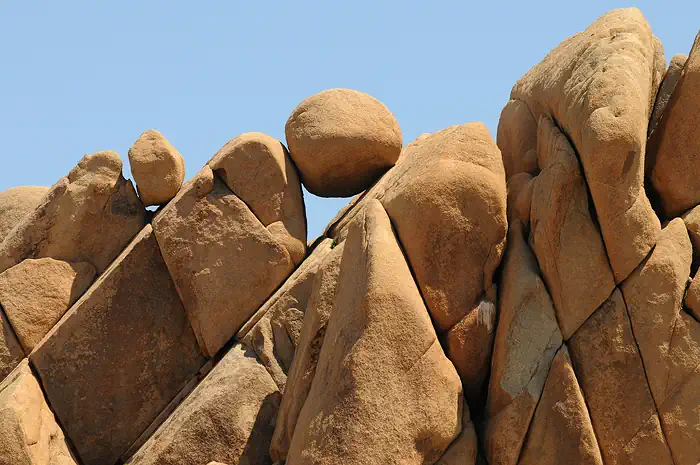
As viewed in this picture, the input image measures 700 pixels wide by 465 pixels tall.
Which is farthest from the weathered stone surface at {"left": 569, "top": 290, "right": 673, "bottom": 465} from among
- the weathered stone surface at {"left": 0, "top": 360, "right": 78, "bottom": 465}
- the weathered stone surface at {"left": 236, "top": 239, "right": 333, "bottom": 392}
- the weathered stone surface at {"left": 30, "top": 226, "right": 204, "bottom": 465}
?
the weathered stone surface at {"left": 0, "top": 360, "right": 78, "bottom": 465}

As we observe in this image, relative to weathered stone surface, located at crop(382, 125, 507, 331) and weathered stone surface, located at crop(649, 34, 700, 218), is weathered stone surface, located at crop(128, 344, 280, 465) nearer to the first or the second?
weathered stone surface, located at crop(382, 125, 507, 331)

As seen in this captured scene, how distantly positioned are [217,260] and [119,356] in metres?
1.85

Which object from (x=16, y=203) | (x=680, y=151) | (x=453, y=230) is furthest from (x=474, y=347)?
(x=16, y=203)

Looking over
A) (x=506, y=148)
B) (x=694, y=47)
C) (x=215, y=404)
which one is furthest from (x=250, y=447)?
(x=694, y=47)

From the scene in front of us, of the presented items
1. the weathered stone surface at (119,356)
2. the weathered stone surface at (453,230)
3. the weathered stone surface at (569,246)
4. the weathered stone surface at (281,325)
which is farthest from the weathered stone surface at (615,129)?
the weathered stone surface at (119,356)

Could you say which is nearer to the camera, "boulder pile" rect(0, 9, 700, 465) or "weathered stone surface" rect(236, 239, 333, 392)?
"boulder pile" rect(0, 9, 700, 465)

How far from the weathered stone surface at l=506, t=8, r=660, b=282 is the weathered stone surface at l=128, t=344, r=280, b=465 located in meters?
4.69

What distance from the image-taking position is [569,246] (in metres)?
14.1

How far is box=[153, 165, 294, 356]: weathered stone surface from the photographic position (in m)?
16.6

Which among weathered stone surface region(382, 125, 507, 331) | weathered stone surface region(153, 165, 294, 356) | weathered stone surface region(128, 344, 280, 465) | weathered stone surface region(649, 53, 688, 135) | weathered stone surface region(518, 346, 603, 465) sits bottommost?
weathered stone surface region(128, 344, 280, 465)

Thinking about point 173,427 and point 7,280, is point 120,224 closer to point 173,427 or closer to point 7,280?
point 7,280

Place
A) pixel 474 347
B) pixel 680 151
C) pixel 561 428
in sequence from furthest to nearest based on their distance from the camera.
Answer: pixel 680 151 → pixel 474 347 → pixel 561 428

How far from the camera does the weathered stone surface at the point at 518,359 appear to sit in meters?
13.7

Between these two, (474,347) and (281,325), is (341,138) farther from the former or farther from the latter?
(474,347)
